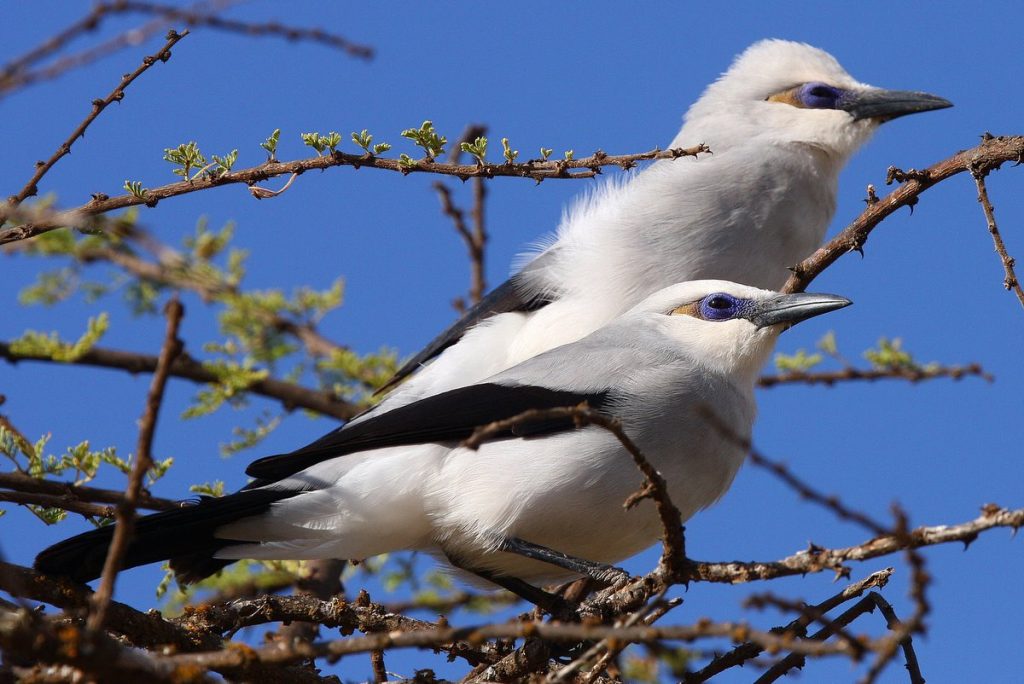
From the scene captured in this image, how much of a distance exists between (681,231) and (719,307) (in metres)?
0.92

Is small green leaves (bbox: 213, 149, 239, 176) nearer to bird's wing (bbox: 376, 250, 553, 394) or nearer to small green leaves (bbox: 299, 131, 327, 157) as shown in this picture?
small green leaves (bbox: 299, 131, 327, 157)

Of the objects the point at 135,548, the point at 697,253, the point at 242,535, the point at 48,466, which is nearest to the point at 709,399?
the point at 697,253

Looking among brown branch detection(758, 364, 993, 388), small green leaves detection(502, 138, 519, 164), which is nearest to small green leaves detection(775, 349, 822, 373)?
brown branch detection(758, 364, 993, 388)

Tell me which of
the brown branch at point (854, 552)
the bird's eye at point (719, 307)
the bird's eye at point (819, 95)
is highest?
the bird's eye at point (819, 95)

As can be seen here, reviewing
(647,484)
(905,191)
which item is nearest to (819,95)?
(905,191)

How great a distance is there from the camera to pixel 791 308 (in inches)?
205

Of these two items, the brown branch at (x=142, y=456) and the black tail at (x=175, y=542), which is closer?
the brown branch at (x=142, y=456)

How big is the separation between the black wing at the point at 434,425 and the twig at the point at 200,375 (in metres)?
0.97

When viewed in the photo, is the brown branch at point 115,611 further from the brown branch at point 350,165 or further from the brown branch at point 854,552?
the brown branch at point 854,552

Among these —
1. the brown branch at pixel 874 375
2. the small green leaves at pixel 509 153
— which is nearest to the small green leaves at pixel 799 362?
the brown branch at pixel 874 375

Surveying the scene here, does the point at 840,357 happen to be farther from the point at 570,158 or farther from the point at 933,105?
the point at 570,158

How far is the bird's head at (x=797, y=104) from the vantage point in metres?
7.02

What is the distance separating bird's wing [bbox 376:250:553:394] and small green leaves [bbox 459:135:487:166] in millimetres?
2279

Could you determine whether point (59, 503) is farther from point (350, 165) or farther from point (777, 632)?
point (777, 632)
